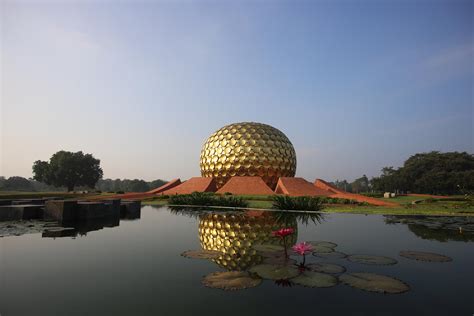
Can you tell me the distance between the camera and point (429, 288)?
472cm

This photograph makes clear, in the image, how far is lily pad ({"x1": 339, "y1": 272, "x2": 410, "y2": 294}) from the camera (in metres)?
4.56

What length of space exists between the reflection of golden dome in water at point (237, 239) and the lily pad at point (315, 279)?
1.11 m

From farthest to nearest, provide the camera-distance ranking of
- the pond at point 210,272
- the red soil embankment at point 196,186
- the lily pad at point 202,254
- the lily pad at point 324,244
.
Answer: the red soil embankment at point 196,186 → the lily pad at point 324,244 → the lily pad at point 202,254 → the pond at point 210,272

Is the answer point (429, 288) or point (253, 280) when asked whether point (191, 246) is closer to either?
point (253, 280)

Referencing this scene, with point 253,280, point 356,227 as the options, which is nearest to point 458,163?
point 356,227

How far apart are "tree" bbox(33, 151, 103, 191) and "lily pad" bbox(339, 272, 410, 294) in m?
61.8

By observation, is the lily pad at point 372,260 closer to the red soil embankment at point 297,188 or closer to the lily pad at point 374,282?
the lily pad at point 374,282

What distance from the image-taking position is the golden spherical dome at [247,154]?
35.5 m

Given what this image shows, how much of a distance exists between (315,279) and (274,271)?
29.5 inches

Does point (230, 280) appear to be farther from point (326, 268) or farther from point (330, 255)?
point (330, 255)

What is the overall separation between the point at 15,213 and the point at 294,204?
13.6 meters

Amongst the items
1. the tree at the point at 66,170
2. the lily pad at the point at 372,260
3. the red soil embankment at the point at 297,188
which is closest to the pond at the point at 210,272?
the lily pad at the point at 372,260

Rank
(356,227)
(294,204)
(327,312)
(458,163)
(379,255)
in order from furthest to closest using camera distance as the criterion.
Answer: (458,163), (294,204), (356,227), (379,255), (327,312)

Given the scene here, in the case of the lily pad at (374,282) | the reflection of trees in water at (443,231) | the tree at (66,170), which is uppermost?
the tree at (66,170)
